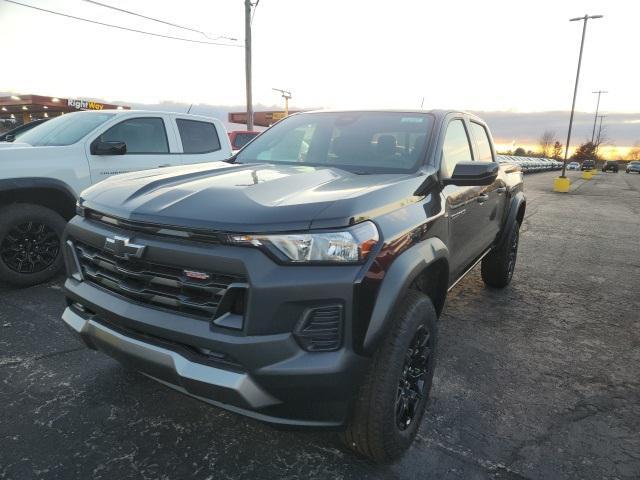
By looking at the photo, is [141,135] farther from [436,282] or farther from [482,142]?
[436,282]

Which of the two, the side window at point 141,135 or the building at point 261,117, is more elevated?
the building at point 261,117

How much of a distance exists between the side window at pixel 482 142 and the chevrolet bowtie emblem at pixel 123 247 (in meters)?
2.94

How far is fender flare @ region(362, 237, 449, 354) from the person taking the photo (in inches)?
70.7

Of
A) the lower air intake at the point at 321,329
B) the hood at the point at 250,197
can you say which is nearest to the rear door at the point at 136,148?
the hood at the point at 250,197

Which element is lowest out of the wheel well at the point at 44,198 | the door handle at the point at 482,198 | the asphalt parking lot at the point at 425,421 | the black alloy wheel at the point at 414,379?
the asphalt parking lot at the point at 425,421

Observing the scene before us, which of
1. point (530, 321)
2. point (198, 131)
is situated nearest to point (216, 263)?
point (530, 321)

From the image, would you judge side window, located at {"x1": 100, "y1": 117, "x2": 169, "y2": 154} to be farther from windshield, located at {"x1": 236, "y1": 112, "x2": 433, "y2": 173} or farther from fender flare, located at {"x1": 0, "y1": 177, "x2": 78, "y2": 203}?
windshield, located at {"x1": 236, "y1": 112, "x2": 433, "y2": 173}

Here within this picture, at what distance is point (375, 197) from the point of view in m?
2.03

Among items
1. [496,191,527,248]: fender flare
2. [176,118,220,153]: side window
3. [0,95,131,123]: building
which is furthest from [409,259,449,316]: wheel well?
[0,95,131,123]: building

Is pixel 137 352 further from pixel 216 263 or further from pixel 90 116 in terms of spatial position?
pixel 90 116

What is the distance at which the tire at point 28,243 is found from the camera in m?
4.30

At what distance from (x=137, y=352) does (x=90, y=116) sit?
4.39m

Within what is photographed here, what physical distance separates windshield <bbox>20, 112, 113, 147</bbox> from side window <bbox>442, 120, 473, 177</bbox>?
394 centimetres

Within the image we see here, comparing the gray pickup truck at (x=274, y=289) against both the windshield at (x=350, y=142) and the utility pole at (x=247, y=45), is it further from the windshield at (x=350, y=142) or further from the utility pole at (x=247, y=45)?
the utility pole at (x=247, y=45)
